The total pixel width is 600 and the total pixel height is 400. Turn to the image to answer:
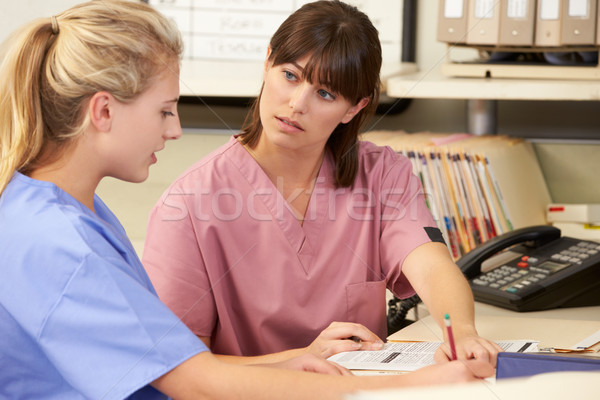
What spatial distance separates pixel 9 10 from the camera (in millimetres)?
2246

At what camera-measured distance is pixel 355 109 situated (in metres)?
1.36

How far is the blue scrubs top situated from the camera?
79 centimetres

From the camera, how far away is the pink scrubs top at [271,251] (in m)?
1.22

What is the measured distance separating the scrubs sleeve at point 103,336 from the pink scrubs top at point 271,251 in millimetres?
391

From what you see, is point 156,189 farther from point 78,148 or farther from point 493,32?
point 78,148

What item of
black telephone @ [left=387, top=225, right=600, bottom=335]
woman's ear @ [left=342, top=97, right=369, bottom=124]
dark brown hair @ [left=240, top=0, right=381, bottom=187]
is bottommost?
black telephone @ [left=387, top=225, right=600, bottom=335]

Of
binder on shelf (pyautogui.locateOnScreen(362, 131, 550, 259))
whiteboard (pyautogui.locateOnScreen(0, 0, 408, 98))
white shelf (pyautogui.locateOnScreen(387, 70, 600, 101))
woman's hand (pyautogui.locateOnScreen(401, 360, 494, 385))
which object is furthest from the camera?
whiteboard (pyautogui.locateOnScreen(0, 0, 408, 98))

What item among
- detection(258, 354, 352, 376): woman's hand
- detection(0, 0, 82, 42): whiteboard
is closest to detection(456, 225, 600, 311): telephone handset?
detection(258, 354, 352, 376): woman's hand

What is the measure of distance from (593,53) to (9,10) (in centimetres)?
170

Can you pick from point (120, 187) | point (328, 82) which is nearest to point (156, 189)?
point (120, 187)

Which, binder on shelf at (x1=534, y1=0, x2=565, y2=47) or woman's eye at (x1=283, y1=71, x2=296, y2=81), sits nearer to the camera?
woman's eye at (x1=283, y1=71, x2=296, y2=81)

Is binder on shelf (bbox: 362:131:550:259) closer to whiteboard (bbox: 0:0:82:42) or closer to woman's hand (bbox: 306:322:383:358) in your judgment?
woman's hand (bbox: 306:322:383:358)

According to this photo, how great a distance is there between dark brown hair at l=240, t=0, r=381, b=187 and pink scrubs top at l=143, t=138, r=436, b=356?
0.19 metres

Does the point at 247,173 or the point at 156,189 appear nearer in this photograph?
the point at 247,173
